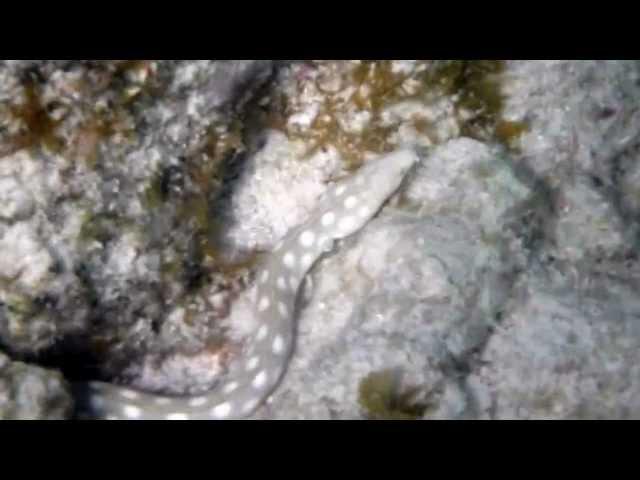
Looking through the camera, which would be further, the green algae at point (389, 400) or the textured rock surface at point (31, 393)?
the green algae at point (389, 400)

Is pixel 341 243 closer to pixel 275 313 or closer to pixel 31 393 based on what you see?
pixel 275 313

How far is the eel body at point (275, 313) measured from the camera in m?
4.47

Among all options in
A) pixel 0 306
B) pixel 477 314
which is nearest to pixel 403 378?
pixel 477 314

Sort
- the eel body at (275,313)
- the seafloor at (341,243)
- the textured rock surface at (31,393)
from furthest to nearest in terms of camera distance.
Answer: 1. the eel body at (275,313)
2. the seafloor at (341,243)
3. the textured rock surface at (31,393)

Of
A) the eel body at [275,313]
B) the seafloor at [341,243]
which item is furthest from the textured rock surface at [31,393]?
the eel body at [275,313]

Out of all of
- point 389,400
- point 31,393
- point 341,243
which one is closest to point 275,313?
point 341,243

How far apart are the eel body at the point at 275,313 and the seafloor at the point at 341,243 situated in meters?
0.16

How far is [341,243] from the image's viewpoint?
4.90 m

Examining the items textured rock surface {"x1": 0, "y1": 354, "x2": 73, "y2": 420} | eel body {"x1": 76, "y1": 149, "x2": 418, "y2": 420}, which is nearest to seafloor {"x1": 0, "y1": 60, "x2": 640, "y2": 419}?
textured rock surface {"x1": 0, "y1": 354, "x2": 73, "y2": 420}

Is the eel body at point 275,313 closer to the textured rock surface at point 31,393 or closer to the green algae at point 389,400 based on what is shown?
the textured rock surface at point 31,393

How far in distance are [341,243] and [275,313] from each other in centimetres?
82

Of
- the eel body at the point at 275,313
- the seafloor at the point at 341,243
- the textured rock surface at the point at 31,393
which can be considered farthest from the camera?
the eel body at the point at 275,313

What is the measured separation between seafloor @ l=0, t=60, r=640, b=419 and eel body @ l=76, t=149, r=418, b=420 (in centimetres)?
16
